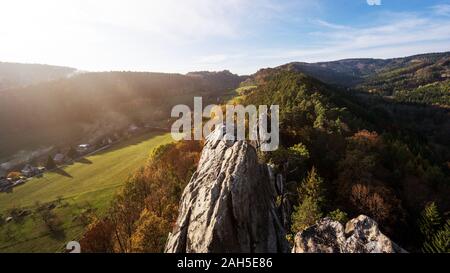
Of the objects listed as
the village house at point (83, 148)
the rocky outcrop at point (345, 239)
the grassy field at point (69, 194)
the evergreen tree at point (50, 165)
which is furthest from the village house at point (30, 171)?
the rocky outcrop at point (345, 239)

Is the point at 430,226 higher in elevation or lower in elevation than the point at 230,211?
lower

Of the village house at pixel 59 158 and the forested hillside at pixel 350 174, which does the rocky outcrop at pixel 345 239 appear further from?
the village house at pixel 59 158

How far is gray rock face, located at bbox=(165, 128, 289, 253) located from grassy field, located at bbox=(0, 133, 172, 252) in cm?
6374

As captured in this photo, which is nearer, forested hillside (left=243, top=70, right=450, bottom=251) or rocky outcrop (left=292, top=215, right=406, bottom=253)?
rocky outcrop (left=292, top=215, right=406, bottom=253)

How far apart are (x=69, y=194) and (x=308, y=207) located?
3462 inches

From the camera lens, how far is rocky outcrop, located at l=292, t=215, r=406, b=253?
15.1 meters

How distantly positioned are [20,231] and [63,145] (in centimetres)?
10710

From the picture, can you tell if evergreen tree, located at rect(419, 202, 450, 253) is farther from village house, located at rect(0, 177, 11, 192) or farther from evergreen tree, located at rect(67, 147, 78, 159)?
evergreen tree, located at rect(67, 147, 78, 159)

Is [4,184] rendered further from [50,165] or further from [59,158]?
[59,158]

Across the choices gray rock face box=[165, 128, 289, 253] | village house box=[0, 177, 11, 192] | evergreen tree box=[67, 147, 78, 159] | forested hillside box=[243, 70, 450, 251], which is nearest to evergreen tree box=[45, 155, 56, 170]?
evergreen tree box=[67, 147, 78, 159]

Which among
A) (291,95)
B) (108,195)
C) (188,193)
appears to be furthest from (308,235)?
(291,95)

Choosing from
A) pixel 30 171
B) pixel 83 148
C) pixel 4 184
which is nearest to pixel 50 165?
pixel 30 171

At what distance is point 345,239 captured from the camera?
15812 millimetres

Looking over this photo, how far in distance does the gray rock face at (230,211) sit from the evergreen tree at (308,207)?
21.5 metres
